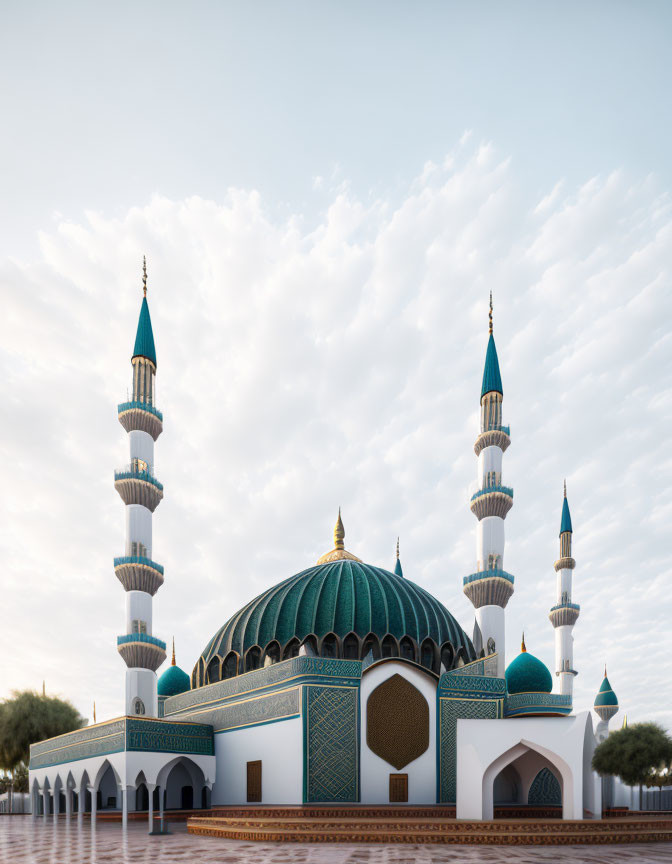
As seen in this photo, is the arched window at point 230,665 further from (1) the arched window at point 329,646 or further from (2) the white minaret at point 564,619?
(2) the white minaret at point 564,619

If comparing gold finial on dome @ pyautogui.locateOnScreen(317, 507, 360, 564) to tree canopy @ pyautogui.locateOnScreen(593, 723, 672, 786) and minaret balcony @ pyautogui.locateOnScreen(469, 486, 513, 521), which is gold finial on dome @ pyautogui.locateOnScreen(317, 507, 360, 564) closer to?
minaret balcony @ pyautogui.locateOnScreen(469, 486, 513, 521)

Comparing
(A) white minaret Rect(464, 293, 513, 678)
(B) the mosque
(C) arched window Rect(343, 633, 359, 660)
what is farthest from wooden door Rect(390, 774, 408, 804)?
(A) white minaret Rect(464, 293, 513, 678)

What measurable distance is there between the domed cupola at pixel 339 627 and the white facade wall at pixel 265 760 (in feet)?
6.11

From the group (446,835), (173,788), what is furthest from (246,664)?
(446,835)

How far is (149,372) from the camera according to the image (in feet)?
80.9

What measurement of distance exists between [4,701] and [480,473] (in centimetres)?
1802

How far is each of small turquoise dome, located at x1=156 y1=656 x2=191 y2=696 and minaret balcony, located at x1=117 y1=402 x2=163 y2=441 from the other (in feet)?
23.7

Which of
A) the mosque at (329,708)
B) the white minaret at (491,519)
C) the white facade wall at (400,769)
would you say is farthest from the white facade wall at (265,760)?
the white minaret at (491,519)

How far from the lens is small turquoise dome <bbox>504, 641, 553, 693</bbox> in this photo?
20859 mm

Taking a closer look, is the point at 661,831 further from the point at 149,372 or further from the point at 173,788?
the point at 149,372

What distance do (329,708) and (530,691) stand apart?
729 centimetres

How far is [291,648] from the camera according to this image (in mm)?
18562

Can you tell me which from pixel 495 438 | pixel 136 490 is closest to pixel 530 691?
pixel 495 438

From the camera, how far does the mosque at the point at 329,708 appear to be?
15094 mm
